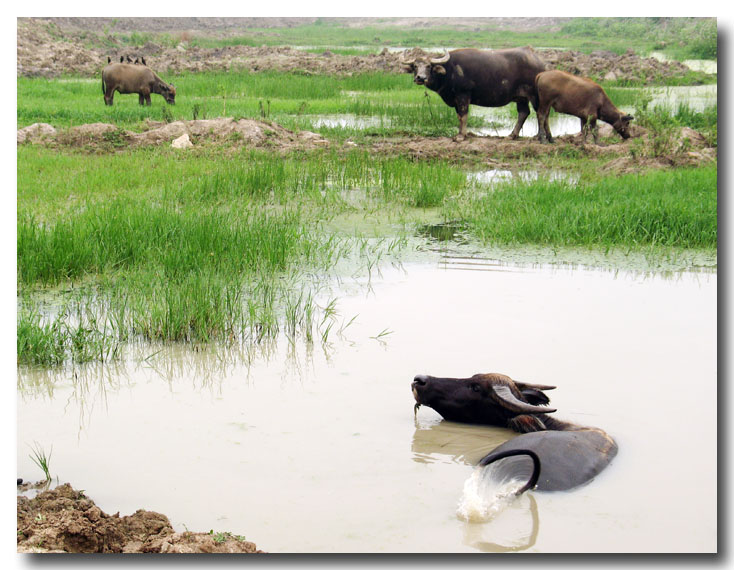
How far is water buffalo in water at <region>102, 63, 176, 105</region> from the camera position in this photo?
14.6 m

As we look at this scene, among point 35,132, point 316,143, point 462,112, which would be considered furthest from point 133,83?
point 462,112

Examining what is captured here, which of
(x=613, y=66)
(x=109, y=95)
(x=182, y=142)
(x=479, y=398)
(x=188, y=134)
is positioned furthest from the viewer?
(x=613, y=66)

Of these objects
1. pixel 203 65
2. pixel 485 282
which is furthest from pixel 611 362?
pixel 203 65

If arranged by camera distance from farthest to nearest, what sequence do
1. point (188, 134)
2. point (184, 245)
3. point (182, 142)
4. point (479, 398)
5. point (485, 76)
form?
point (485, 76) < point (188, 134) < point (182, 142) < point (184, 245) < point (479, 398)

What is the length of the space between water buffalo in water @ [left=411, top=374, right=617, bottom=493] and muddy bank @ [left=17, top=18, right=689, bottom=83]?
1470 centimetres

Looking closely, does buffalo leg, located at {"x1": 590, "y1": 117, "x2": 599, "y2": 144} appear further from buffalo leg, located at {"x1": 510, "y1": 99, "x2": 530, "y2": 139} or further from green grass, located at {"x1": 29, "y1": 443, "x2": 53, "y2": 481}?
green grass, located at {"x1": 29, "y1": 443, "x2": 53, "y2": 481}

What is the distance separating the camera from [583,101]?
11.5m

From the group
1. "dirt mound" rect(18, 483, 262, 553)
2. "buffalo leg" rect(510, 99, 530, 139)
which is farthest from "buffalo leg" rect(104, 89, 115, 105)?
"dirt mound" rect(18, 483, 262, 553)

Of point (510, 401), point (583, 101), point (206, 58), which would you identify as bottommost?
point (510, 401)

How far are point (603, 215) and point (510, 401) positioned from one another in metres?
3.80

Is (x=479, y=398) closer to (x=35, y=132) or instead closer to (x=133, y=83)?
(x=35, y=132)

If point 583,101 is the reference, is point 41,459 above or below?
below

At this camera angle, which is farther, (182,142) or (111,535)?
(182,142)

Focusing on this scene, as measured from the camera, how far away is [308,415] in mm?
3840
